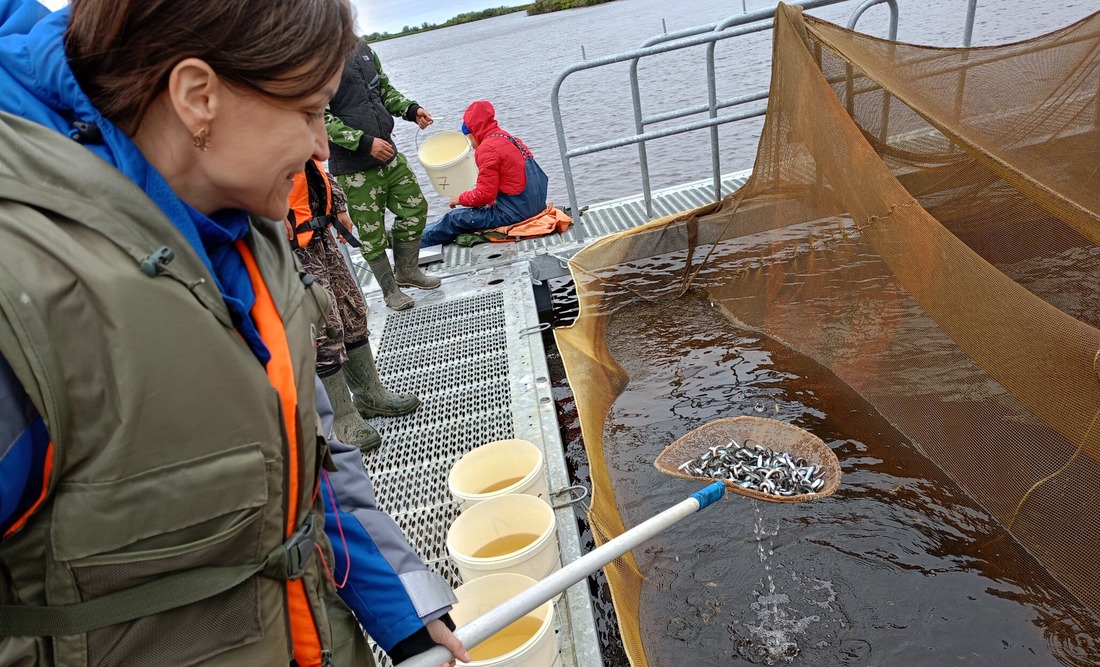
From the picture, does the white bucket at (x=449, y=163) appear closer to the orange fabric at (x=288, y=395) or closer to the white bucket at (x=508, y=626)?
the white bucket at (x=508, y=626)

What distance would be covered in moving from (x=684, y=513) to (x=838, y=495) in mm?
1602

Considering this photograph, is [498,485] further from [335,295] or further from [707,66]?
[707,66]

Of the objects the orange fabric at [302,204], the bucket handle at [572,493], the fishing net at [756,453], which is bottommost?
the fishing net at [756,453]

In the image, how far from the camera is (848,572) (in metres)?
3.18

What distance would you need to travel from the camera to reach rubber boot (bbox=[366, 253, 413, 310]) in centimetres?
560

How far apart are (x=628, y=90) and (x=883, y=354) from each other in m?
16.1

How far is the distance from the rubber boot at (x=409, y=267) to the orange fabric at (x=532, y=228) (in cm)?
115

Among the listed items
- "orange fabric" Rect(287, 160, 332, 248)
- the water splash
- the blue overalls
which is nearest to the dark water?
the water splash

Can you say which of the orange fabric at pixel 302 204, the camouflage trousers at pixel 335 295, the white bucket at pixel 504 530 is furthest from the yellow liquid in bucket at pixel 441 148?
the white bucket at pixel 504 530

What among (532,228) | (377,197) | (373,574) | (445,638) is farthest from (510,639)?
(532,228)

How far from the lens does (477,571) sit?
2766mm

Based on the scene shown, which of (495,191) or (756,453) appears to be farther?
(495,191)

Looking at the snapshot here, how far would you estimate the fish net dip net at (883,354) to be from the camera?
2.80 m

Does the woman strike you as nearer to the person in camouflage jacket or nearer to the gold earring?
the gold earring
